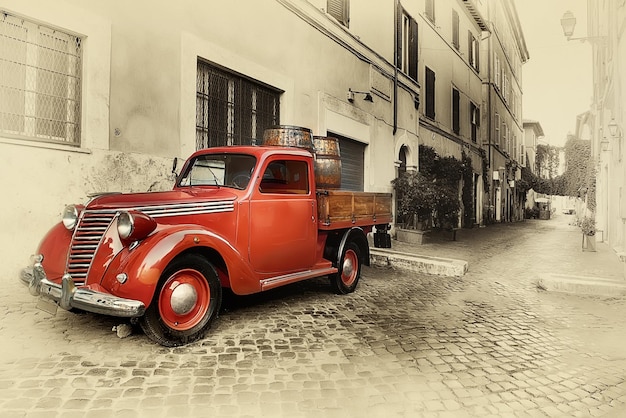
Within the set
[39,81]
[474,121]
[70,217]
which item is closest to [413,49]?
[474,121]

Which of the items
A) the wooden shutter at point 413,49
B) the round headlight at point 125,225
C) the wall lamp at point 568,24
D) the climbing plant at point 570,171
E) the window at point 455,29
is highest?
the window at point 455,29

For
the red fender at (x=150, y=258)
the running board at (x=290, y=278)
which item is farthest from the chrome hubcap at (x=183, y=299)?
the running board at (x=290, y=278)

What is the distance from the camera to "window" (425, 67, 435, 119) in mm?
10928

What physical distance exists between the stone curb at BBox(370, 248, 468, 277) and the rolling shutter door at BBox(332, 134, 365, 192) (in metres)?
2.20

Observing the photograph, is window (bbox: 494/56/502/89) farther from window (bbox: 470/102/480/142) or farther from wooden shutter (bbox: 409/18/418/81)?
window (bbox: 470/102/480/142)

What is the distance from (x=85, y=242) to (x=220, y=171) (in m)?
1.30

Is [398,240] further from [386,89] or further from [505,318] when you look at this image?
[505,318]

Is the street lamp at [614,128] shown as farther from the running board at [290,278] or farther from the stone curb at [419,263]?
the running board at [290,278]

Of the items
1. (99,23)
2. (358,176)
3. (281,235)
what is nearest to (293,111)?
(358,176)

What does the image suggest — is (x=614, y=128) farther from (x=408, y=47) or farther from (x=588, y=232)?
(x=408, y=47)

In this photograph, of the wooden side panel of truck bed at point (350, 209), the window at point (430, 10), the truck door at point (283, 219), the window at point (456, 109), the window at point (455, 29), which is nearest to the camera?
the truck door at point (283, 219)

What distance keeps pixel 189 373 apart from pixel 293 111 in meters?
4.92

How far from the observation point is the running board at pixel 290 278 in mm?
3109

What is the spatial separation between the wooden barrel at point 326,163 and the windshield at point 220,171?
106 centimetres
